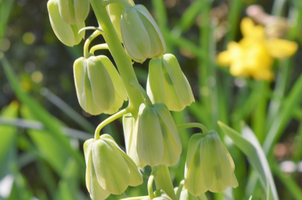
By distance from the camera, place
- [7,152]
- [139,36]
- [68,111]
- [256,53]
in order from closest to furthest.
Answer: [139,36] < [7,152] < [68,111] < [256,53]

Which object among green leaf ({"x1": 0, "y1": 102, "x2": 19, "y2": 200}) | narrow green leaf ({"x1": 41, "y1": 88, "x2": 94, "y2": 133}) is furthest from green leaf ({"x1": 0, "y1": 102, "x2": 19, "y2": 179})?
narrow green leaf ({"x1": 41, "y1": 88, "x2": 94, "y2": 133})

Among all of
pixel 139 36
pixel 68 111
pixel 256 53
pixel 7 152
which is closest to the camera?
pixel 139 36

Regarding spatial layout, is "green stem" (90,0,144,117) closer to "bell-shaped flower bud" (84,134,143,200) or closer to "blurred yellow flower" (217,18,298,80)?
"bell-shaped flower bud" (84,134,143,200)

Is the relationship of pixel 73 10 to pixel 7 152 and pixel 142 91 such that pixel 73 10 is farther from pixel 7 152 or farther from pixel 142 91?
pixel 7 152

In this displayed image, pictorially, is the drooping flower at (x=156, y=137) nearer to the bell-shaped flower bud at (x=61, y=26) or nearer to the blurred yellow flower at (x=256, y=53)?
the bell-shaped flower bud at (x=61, y=26)

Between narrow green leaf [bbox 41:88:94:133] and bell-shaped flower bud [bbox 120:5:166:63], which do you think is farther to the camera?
narrow green leaf [bbox 41:88:94:133]

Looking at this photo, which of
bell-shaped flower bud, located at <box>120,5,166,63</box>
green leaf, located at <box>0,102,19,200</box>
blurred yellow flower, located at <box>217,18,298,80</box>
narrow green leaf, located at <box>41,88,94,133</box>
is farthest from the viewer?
blurred yellow flower, located at <box>217,18,298,80</box>

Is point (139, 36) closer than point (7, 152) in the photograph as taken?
Yes

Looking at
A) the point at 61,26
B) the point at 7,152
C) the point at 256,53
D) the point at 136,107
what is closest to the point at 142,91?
the point at 136,107

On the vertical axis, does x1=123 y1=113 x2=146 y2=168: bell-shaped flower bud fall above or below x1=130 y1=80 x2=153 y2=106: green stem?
below
